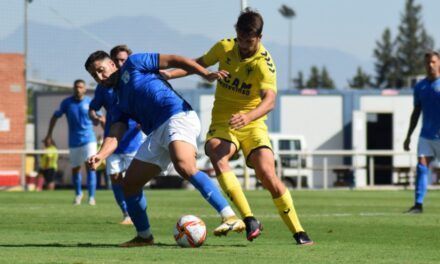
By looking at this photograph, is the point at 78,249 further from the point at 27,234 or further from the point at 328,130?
the point at 328,130

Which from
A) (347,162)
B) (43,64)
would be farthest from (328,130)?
(43,64)

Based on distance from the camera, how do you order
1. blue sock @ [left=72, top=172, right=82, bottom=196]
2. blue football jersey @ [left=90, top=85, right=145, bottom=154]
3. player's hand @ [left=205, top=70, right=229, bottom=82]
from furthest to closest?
blue sock @ [left=72, top=172, right=82, bottom=196] → blue football jersey @ [left=90, top=85, right=145, bottom=154] → player's hand @ [left=205, top=70, right=229, bottom=82]

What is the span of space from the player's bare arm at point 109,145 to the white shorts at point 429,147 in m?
7.44

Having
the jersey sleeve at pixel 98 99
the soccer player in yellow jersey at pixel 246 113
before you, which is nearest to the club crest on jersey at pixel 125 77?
the soccer player in yellow jersey at pixel 246 113

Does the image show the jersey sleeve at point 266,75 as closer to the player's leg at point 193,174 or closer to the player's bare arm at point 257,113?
the player's bare arm at point 257,113

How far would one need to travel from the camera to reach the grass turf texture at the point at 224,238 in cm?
966

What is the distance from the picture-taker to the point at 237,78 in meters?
11.4

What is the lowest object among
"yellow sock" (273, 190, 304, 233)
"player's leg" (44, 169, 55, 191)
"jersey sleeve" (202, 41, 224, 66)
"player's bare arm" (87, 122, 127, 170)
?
"player's leg" (44, 169, 55, 191)

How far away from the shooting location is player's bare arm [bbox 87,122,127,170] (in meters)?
10.6

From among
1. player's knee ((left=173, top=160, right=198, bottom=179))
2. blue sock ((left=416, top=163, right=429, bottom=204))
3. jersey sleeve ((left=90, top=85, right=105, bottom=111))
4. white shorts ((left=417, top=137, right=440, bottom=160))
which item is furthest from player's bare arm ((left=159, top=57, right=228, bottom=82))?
blue sock ((left=416, top=163, right=429, bottom=204))

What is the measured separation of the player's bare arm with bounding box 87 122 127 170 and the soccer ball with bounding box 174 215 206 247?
927 mm

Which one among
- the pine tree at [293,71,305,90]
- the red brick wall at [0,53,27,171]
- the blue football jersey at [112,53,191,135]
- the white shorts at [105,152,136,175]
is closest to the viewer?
the blue football jersey at [112,53,191,135]

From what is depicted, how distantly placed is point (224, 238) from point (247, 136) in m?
1.33

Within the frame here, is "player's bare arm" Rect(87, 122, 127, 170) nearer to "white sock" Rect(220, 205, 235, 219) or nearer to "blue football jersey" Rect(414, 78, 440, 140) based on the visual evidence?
"white sock" Rect(220, 205, 235, 219)
